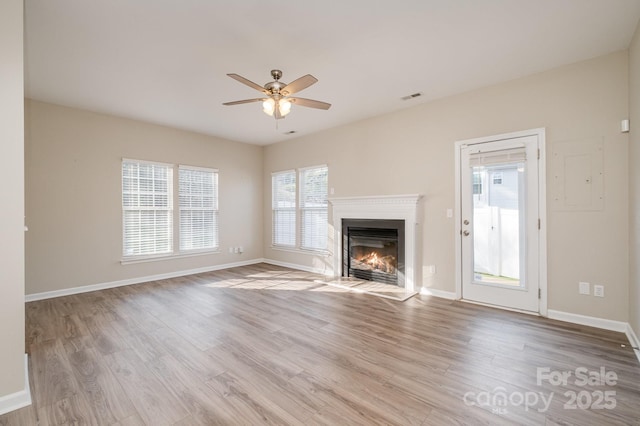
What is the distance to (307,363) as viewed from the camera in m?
2.42

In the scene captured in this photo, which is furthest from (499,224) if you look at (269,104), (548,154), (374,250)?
(269,104)

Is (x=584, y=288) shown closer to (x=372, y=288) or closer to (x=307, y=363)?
(x=372, y=288)

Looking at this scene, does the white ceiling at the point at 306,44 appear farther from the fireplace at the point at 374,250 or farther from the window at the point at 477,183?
the fireplace at the point at 374,250

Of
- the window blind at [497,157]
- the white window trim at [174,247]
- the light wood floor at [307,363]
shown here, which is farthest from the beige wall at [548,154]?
the white window trim at [174,247]

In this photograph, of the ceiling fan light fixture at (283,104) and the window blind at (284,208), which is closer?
the ceiling fan light fixture at (283,104)

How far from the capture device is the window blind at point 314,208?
597cm

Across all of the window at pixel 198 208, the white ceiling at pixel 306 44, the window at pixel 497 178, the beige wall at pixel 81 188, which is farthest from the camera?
the window at pixel 198 208

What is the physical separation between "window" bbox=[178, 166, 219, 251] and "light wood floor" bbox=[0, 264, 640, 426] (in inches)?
83.2

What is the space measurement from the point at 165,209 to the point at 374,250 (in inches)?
159

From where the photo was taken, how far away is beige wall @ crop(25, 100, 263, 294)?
13.8 ft

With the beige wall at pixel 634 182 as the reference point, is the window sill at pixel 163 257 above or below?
below

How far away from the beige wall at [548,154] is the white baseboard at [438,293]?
0.07 meters

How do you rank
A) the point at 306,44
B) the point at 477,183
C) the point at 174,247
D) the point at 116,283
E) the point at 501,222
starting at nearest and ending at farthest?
1. the point at 306,44
2. the point at 501,222
3. the point at 477,183
4. the point at 116,283
5. the point at 174,247

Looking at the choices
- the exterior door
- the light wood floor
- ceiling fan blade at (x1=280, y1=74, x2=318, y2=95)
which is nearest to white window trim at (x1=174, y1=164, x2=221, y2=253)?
the light wood floor
